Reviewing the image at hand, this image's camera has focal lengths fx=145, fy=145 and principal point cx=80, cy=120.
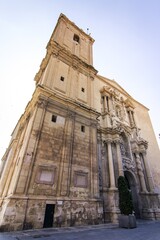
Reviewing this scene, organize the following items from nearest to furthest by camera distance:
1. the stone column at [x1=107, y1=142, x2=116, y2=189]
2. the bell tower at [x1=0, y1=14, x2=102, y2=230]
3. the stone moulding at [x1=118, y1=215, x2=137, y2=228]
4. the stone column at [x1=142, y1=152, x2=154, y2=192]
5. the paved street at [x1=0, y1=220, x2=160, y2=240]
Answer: the paved street at [x1=0, y1=220, x2=160, y2=240], the bell tower at [x1=0, y1=14, x2=102, y2=230], the stone moulding at [x1=118, y1=215, x2=137, y2=228], the stone column at [x1=107, y1=142, x2=116, y2=189], the stone column at [x1=142, y1=152, x2=154, y2=192]

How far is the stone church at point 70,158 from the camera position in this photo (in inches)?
309

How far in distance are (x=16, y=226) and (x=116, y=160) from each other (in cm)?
944

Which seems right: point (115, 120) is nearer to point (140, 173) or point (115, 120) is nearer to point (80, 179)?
point (140, 173)

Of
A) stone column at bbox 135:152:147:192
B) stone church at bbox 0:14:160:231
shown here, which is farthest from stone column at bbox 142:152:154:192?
stone column at bbox 135:152:147:192

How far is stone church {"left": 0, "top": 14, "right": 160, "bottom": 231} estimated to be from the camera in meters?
7.85

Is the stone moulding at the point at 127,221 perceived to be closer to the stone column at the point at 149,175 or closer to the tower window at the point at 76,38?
the stone column at the point at 149,175

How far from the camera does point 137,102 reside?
25.9 meters

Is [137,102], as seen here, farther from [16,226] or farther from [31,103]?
[16,226]

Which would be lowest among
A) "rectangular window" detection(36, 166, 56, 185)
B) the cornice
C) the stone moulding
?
the stone moulding

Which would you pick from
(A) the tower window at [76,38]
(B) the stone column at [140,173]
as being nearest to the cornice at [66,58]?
(A) the tower window at [76,38]

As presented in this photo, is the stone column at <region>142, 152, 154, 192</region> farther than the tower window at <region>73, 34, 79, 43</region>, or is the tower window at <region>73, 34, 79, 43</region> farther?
the tower window at <region>73, 34, 79, 43</region>

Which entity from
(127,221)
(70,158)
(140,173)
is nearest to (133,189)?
(140,173)

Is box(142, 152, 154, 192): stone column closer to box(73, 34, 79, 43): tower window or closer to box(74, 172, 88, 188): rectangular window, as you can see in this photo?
box(74, 172, 88, 188): rectangular window

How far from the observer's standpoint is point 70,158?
10258 millimetres
